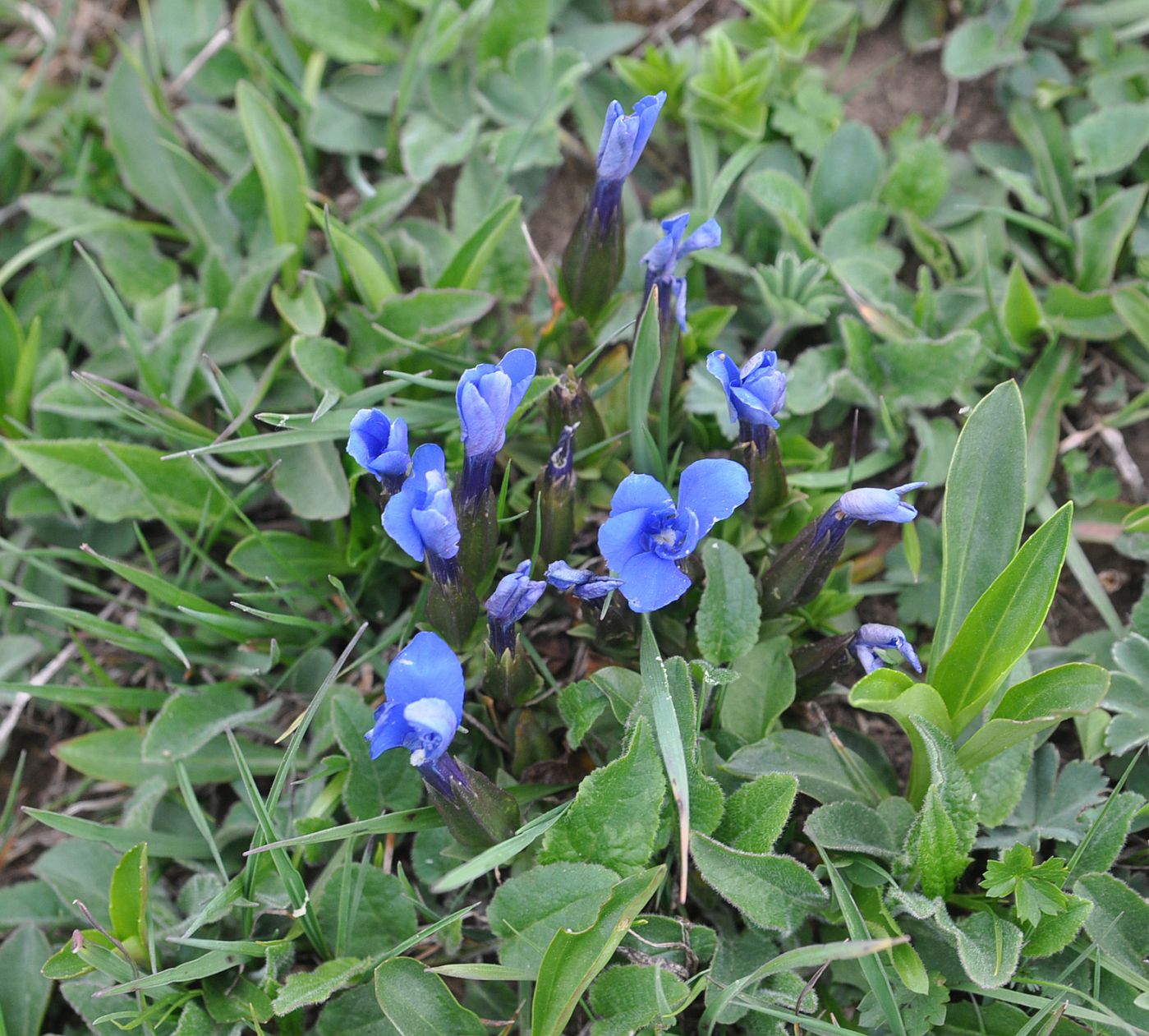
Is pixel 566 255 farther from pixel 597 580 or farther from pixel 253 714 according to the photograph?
pixel 253 714

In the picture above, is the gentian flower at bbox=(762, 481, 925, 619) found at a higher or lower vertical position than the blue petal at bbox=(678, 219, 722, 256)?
lower

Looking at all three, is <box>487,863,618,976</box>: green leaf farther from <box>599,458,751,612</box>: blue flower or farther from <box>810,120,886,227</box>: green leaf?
<box>810,120,886,227</box>: green leaf

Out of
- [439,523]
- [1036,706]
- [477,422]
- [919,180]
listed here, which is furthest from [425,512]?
[919,180]

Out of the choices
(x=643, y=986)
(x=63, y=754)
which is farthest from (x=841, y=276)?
(x=63, y=754)

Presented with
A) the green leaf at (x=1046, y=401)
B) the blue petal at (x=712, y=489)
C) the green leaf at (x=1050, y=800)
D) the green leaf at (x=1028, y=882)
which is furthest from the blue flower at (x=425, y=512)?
the green leaf at (x=1046, y=401)

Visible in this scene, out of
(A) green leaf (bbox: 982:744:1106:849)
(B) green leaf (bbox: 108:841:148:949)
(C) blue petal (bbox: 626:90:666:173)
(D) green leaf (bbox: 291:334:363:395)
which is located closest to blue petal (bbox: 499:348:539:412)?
(C) blue petal (bbox: 626:90:666:173)

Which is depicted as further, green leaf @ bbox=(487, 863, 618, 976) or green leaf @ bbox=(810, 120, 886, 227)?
green leaf @ bbox=(810, 120, 886, 227)

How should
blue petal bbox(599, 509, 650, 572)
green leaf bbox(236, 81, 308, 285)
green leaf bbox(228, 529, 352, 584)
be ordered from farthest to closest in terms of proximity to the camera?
1. green leaf bbox(236, 81, 308, 285)
2. green leaf bbox(228, 529, 352, 584)
3. blue petal bbox(599, 509, 650, 572)
